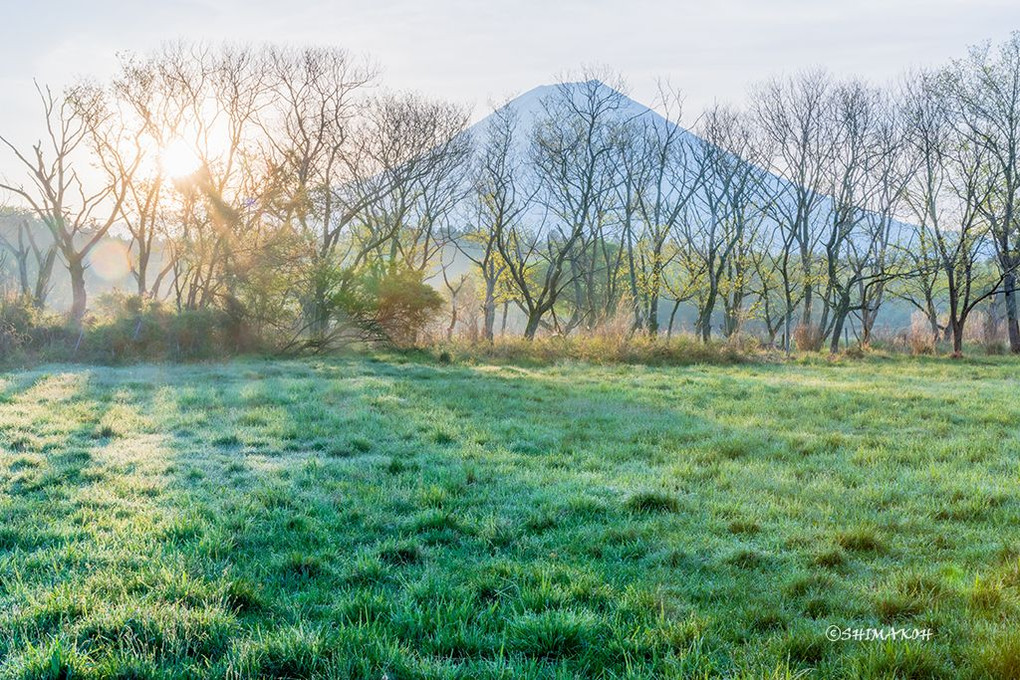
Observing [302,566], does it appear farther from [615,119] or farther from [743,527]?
[615,119]

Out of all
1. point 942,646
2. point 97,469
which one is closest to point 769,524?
point 942,646

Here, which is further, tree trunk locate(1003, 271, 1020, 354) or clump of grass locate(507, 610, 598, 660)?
tree trunk locate(1003, 271, 1020, 354)

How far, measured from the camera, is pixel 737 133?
30.5 metres

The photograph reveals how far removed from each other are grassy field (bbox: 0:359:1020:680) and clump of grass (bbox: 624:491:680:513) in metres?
0.02

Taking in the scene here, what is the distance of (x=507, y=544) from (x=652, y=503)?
1326 millimetres

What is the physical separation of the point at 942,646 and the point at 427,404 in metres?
7.91

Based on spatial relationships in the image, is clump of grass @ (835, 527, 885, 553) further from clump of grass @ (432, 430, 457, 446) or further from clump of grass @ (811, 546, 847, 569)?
clump of grass @ (432, 430, 457, 446)

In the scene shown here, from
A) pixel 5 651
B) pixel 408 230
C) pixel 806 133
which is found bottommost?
pixel 5 651

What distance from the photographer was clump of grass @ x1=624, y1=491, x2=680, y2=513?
16.0 ft

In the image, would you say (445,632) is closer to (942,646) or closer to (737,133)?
(942,646)

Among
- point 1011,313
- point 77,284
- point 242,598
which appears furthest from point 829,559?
point 77,284

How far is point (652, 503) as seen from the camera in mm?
4980

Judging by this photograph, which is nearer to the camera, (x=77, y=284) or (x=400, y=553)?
(x=400, y=553)

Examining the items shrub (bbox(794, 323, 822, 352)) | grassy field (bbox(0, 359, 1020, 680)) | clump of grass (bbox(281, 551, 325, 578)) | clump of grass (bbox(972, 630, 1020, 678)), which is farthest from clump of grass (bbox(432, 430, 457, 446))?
shrub (bbox(794, 323, 822, 352))
